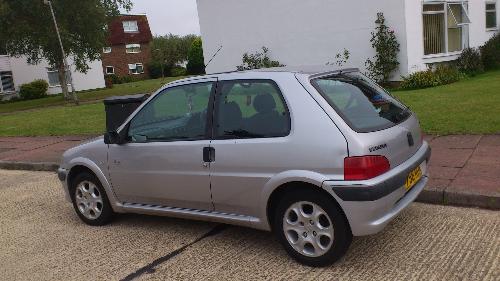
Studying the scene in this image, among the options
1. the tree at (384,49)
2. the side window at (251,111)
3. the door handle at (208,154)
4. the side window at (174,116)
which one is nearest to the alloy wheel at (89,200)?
the side window at (174,116)

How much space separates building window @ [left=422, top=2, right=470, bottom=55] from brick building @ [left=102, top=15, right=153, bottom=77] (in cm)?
4024

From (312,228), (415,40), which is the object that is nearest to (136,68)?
(415,40)

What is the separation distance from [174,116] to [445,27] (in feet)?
45.6

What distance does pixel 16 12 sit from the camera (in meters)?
24.9

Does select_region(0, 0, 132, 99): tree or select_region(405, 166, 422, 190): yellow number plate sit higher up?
select_region(0, 0, 132, 99): tree

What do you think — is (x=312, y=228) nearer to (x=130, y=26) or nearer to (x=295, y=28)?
(x=295, y=28)

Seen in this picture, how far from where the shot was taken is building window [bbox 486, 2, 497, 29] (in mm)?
20047

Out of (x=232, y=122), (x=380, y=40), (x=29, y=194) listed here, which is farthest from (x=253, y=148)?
(x=380, y=40)

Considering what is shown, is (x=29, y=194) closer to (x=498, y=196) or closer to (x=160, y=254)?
(x=160, y=254)

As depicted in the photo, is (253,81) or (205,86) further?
(205,86)

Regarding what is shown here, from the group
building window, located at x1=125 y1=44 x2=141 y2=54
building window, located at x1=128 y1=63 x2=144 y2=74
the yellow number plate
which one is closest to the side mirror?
the yellow number plate

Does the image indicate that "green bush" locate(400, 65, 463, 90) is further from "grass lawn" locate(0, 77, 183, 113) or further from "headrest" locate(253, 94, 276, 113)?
"grass lawn" locate(0, 77, 183, 113)

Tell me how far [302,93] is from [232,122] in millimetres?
736

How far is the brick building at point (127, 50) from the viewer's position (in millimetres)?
53219
